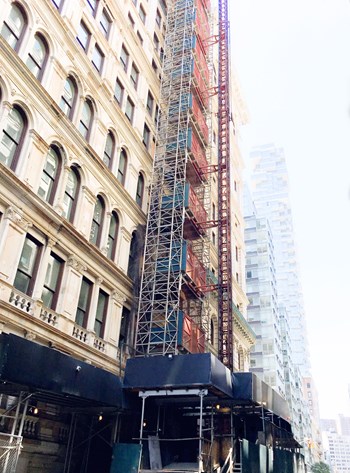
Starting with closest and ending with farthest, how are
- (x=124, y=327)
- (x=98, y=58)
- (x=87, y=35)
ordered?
(x=124, y=327) → (x=87, y=35) → (x=98, y=58)

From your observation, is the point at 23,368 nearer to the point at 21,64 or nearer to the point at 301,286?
the point at 21,64

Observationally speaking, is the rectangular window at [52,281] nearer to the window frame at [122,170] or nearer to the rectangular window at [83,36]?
the window frame at [122,170]

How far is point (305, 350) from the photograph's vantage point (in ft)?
498

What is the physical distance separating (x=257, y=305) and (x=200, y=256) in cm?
5980

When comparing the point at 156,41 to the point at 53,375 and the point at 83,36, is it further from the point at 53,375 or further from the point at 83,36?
the point at 53,375

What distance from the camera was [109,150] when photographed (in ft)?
77.7

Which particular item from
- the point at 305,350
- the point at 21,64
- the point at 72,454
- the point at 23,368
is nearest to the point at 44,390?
the point at 23,368

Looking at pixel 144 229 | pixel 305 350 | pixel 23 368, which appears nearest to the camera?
pixel 23 368

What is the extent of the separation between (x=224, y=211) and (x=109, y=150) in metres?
14.1

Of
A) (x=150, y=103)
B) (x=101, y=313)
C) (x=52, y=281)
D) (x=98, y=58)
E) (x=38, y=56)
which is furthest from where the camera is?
(x=150, y=103)

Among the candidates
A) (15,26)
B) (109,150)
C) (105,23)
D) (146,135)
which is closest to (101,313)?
(109,150)

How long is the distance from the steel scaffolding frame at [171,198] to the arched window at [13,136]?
9431 mm

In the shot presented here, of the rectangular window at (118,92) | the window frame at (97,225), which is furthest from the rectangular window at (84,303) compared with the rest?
the rectangular window at (118,92)

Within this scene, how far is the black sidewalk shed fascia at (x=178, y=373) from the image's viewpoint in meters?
15.9
